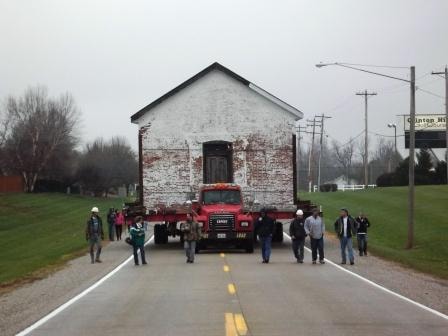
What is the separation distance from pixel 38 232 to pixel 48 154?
41456mm

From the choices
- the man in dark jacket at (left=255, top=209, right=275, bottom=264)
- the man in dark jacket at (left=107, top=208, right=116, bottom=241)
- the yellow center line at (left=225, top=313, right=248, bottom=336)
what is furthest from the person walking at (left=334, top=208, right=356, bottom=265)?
the man in dark jacket at (left=107, top=208, right=116, bottom=241)

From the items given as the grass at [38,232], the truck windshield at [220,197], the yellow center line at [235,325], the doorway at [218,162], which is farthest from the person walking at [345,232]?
the yellow center line at [235,325]

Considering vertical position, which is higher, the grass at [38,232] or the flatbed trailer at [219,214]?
the flatbed trailer at [219,214]

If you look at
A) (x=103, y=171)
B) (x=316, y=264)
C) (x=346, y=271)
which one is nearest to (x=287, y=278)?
(x=346, y=271)

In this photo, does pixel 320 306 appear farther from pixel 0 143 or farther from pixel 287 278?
pixel 0 143

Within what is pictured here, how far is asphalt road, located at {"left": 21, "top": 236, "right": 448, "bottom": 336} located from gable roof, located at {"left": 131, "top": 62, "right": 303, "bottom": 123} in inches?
483

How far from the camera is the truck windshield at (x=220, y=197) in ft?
96.8

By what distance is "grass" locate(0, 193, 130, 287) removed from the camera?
29131 millimetres

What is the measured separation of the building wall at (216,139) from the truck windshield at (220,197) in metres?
1.62

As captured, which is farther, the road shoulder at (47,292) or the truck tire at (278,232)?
the truck tire at (278,232)

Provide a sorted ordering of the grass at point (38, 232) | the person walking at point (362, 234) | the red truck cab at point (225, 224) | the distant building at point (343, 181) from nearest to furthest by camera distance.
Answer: the red truck cab at point (225, 224) → the person walking at point (362, 234) → the grass at point (38, 232) → the distant building at point (343, 181)

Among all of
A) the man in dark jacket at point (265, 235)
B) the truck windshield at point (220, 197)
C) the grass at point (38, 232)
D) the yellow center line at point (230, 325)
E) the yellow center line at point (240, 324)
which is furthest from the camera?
the truck windshield at point (220, 197)

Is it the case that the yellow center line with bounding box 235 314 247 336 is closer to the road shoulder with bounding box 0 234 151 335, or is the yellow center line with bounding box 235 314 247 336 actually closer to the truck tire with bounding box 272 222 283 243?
the road shoulder with bounding box 0 234 151 335

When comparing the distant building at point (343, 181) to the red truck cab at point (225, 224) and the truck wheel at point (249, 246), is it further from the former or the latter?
the red truck cab at point (225, 224)
